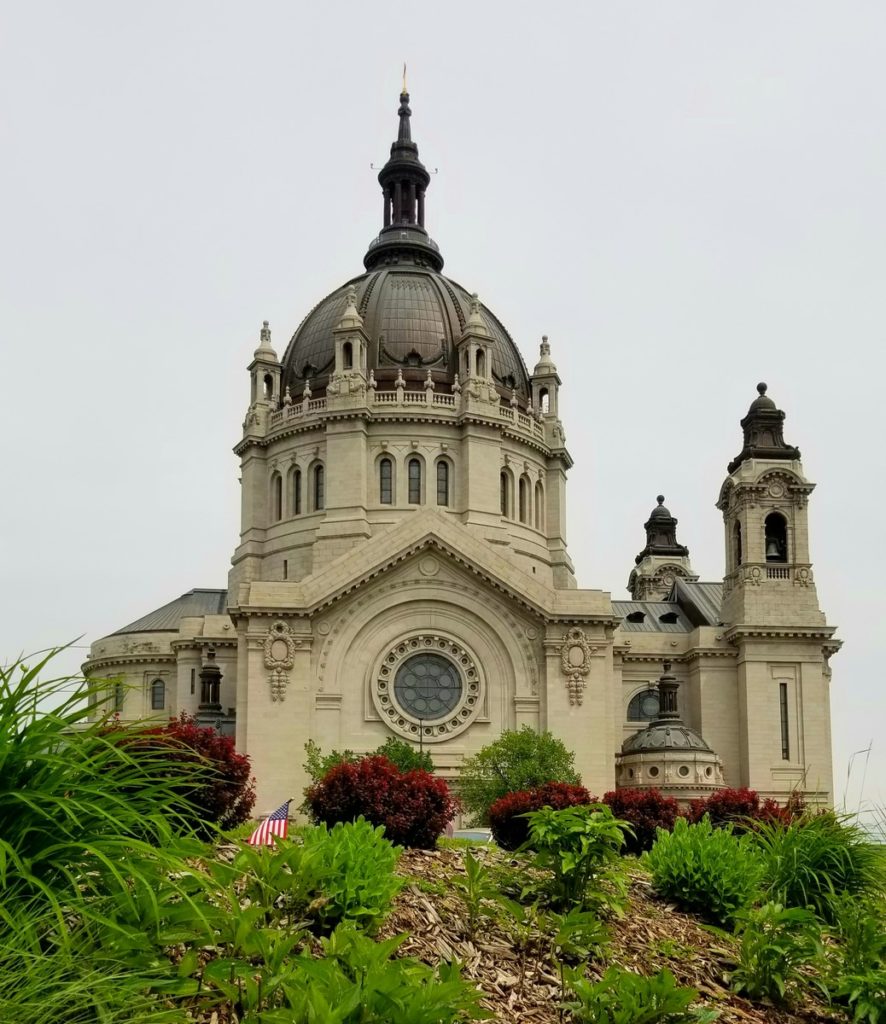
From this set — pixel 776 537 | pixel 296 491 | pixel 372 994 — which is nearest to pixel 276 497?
pixel 296 491

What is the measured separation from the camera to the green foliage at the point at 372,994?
8.81 meters

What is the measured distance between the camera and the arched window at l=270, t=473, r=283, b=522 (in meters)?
70.2

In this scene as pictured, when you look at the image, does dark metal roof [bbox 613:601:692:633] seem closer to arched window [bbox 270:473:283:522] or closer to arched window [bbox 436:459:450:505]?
arched window [bbox 436:459:450:505]

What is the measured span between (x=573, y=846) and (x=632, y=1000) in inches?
144

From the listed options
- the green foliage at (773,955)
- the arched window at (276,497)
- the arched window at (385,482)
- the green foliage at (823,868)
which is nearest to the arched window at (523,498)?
the arched window at (385,482)

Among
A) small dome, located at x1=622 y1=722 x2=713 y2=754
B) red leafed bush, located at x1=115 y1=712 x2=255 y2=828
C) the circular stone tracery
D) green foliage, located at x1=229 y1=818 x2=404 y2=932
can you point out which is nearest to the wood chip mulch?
green foliage, located at x1=229 y1=818 x2=404 y2=932

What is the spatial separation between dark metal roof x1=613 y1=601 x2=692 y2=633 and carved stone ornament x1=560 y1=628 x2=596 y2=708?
44.2ft

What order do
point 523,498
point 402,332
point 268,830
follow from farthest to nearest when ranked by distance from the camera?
1. point 402,332
2. point 523,498
3. point 268,830

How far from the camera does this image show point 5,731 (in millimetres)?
9531

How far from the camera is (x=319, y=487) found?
6862cm

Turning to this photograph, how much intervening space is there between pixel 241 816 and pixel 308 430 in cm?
4820

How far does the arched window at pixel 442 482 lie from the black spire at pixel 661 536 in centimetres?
3732

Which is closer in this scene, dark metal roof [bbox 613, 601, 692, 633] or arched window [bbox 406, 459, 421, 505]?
arched window [bbox 406, 459, 421, 505]

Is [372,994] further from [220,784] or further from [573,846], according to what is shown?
[220,784]
